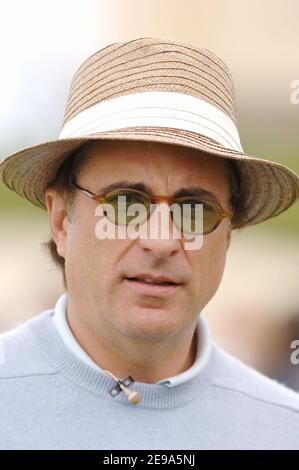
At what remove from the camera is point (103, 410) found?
2.23 m

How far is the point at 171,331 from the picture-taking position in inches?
87.6

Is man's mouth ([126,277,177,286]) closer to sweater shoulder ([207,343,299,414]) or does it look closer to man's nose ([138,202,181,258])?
man's nose ([138,202,181,258])

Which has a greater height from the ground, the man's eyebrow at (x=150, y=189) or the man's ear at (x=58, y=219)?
the man's eyebrow at (x=150, y=189)

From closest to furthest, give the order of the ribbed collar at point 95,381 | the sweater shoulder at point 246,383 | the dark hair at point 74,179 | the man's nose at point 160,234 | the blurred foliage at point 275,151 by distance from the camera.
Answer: the man's nose at point 160,234, the ribbed collar at point 95,381, the dark hair at point 74,179, the sweater shoulder at point 246,383, the blurred foliage at point 275,151

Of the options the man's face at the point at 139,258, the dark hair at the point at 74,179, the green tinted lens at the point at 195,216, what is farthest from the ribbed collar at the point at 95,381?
the green tinted lens at the point at 195,216

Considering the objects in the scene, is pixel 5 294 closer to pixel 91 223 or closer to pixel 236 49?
pixel 91 223

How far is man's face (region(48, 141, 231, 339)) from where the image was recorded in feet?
7.13

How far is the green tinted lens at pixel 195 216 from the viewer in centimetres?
222

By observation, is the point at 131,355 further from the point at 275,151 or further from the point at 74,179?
the point at 275,151

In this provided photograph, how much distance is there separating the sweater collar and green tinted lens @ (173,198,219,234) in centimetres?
51

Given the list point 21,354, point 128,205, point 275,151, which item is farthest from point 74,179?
point 275,151

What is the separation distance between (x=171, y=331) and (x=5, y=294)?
10.7ft

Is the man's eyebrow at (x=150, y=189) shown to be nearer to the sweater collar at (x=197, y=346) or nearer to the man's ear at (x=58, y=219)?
the man's ear at (x=58, y=219)
